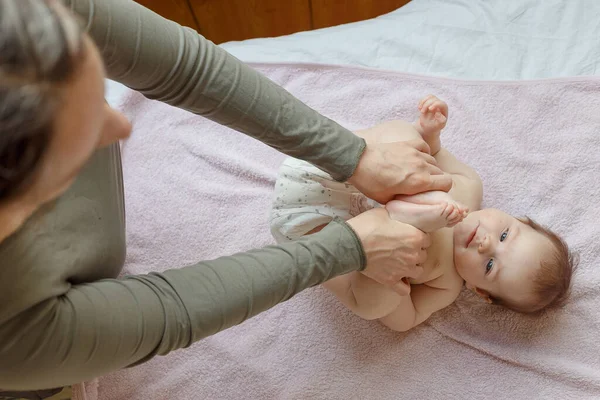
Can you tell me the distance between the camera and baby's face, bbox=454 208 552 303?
3.34 ft

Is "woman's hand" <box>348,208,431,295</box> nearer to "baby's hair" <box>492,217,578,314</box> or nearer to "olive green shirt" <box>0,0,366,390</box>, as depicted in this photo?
"olive green shirt" <box>0,0,366,390</box>

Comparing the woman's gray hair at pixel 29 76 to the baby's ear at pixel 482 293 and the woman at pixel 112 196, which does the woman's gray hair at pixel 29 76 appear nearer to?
the woman at pixel 112 196

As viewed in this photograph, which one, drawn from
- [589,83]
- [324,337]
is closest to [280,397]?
[324,337]

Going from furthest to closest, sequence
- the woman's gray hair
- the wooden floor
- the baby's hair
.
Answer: the wooden floor, the baby's hair, the woman's gray hair

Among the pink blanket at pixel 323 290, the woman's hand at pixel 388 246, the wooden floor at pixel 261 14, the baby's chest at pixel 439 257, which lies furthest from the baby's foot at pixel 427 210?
the wooden floor at pixel 261 14

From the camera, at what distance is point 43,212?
66 cm

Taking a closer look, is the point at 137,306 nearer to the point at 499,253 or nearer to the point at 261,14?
the point at 499,253

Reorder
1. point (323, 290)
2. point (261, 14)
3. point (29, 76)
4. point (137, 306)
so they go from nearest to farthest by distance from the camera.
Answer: point (29, 76), point (137, 306), point (323, 290), point (261, 14)

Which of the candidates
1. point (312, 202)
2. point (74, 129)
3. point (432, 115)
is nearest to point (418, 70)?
point (432, 115)

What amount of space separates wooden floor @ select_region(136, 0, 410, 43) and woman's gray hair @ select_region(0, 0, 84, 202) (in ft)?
4.14

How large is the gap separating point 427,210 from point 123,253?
0.49 meters

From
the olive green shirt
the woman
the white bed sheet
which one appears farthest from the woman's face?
the white bed sheet

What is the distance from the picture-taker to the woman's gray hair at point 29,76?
38 centimetres

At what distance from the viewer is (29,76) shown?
1.28 feet
